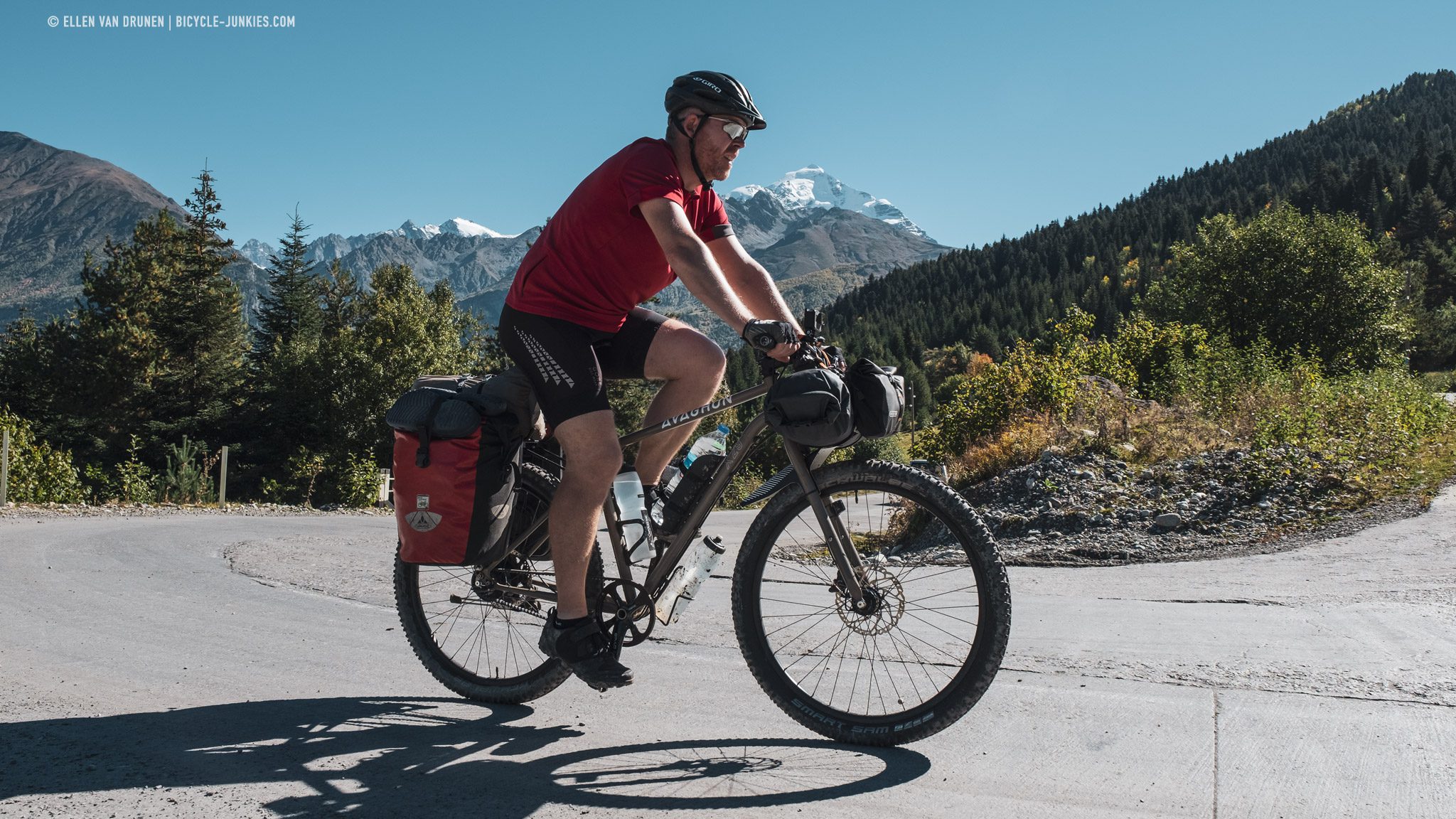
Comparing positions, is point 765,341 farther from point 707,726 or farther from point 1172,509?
point 1172,509

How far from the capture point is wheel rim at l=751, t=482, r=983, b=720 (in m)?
2.82

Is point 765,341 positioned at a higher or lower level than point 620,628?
higher

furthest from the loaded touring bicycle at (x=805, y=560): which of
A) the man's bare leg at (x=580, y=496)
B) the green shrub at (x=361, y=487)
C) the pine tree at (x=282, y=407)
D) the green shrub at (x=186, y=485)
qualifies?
the pine tree at (x=282, y=407)

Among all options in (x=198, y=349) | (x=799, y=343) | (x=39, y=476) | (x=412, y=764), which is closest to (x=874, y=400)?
(x=799, y=343)

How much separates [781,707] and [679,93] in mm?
2093

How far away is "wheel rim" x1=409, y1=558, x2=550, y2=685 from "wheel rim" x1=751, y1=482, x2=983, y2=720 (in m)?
1.00

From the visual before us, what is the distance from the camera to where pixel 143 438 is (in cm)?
4156

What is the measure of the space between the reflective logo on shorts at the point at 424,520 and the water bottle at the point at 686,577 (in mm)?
852

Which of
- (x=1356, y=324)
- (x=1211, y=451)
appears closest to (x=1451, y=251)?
(x=1356, y=324)

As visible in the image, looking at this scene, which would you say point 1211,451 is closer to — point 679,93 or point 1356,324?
point 679,93

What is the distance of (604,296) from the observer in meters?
3.17

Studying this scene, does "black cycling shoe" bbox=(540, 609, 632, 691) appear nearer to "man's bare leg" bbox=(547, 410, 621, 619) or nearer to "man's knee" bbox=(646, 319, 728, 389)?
"man's bare leg" bbox=(547, 410, 621, 619)

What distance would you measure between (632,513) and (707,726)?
2.49 ft

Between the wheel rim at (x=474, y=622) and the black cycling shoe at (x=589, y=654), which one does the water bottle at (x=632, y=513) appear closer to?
the black cycling shoe at (x=589, y=654)
